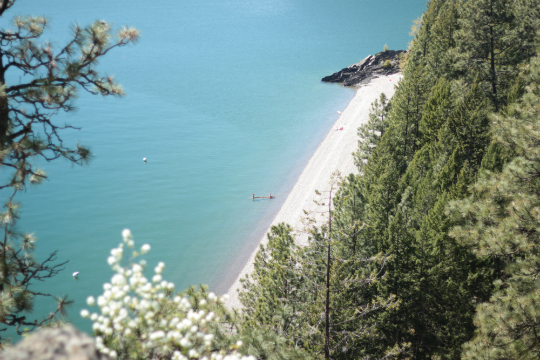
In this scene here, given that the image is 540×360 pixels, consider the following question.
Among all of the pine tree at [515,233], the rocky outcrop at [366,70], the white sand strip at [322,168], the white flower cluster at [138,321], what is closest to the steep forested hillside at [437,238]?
the pine tree at [515,233]

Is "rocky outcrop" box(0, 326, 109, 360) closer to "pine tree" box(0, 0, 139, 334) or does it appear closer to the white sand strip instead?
"pine tree" box(0, 0, 139, 334)

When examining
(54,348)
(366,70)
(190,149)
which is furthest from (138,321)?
(366,70)

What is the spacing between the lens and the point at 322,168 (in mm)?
42031

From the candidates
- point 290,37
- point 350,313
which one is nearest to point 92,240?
point 350,313

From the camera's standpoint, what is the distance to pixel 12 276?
5816 millimetres

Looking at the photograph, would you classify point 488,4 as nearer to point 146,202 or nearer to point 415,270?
point 415,270

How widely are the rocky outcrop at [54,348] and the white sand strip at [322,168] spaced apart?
902 inches

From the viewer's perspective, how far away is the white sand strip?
3117 centimetres

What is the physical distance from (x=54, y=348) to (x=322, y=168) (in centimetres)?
4043

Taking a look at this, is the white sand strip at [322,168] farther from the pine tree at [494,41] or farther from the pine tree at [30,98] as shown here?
the pine tree at [30,98]

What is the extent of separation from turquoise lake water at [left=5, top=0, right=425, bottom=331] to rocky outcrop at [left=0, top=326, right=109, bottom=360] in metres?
5.14

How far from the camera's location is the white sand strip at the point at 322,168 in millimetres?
31172

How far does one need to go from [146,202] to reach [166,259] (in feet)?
37.1

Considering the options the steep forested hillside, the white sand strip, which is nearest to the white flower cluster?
the steep forested hillside
